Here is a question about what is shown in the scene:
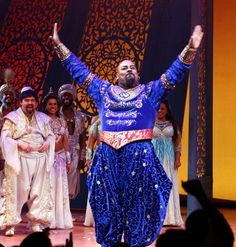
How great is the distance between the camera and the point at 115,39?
425 inches

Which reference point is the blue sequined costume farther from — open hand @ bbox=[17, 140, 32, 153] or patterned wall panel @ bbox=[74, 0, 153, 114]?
patterned wall panel @ bbox=[74, 0, 153, 114]

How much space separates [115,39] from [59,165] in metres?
2.62

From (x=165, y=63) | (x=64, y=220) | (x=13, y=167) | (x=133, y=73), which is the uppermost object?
(x=165, y=63)

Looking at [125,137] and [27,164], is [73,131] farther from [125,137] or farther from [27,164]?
[125,137]

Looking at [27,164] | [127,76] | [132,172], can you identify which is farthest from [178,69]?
[27,164]

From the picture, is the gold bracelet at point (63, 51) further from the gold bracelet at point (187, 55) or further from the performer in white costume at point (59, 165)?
the performer in white costume at point (59, 165)

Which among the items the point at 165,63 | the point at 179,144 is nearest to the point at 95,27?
the point at 165,63

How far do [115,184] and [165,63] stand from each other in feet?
15.8

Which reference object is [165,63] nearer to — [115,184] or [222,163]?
[222,163]

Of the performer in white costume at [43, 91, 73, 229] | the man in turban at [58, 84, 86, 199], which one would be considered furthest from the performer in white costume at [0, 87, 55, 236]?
the man in turban at [58, 84, 86, 199]

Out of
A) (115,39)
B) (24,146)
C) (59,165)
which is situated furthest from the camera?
(115,39)

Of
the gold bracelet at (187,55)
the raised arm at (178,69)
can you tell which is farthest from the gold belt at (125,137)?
the gold bracelet at (187,55)

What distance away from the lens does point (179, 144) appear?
9.16 m

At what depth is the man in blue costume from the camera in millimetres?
5961
